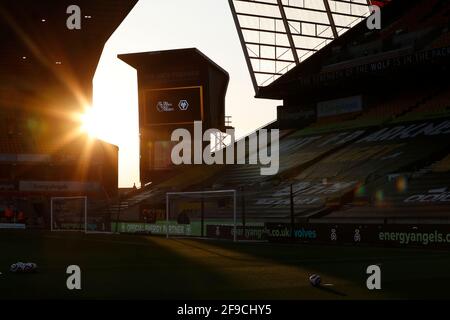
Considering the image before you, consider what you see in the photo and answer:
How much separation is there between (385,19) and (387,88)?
29.2 feet

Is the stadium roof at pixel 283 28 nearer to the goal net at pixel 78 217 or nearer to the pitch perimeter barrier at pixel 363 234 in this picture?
the goal net at pixel 78 217

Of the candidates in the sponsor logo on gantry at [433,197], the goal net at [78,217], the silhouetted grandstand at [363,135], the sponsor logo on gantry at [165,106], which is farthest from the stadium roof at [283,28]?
the sponsor logo on gantry at [433,197]

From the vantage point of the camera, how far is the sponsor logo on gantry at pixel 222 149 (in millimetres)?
58034

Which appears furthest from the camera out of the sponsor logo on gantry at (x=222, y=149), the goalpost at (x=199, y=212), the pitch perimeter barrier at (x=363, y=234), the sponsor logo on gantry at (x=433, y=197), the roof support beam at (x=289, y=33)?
the roof support beam at (x=289, y=33)

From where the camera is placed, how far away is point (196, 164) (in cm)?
6281

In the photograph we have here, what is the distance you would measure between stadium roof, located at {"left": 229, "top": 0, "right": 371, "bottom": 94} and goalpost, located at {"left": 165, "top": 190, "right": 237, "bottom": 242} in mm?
16394

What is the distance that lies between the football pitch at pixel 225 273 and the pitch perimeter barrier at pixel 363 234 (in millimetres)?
Result: 1185

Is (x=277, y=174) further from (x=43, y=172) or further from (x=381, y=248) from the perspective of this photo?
(x=43, y=172)

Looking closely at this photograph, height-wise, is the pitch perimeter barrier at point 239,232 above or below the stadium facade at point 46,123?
below

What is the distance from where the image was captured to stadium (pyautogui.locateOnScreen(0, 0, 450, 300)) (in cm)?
1886

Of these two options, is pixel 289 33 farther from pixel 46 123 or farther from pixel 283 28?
pixel 46 123

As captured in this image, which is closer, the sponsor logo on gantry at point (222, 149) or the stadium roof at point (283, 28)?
the sponsor logo on gantry at point (222, 149)

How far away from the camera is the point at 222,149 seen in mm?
63094
